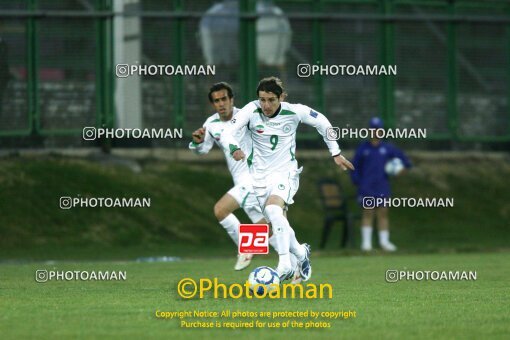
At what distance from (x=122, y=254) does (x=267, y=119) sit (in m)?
8.85

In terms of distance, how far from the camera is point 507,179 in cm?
2889

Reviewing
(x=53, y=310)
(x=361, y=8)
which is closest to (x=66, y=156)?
(x=361, y=8)

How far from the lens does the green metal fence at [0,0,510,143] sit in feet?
83.9

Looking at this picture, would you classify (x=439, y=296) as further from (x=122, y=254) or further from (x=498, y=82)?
(x=498, y=82)

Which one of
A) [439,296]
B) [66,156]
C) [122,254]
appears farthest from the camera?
[66,156]

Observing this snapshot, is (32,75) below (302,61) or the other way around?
below

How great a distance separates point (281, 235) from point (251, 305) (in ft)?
5.47

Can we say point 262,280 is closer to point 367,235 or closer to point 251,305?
point 251,305

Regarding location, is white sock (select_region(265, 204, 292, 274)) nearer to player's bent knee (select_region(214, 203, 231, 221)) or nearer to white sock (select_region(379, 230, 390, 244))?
player's bent knee (select_region(214, 203, 231, 221))

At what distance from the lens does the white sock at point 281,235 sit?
13.7 metres

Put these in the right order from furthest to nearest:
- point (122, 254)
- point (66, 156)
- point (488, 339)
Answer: point (66, 156), point (122, 254), point (488, 339)

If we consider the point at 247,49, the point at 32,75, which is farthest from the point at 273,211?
the point at 247,49

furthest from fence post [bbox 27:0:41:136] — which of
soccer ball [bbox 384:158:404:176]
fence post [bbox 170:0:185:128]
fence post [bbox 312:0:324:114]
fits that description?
soccer ball [bbox 384:158:404:176]

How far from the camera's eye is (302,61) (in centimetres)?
2738
